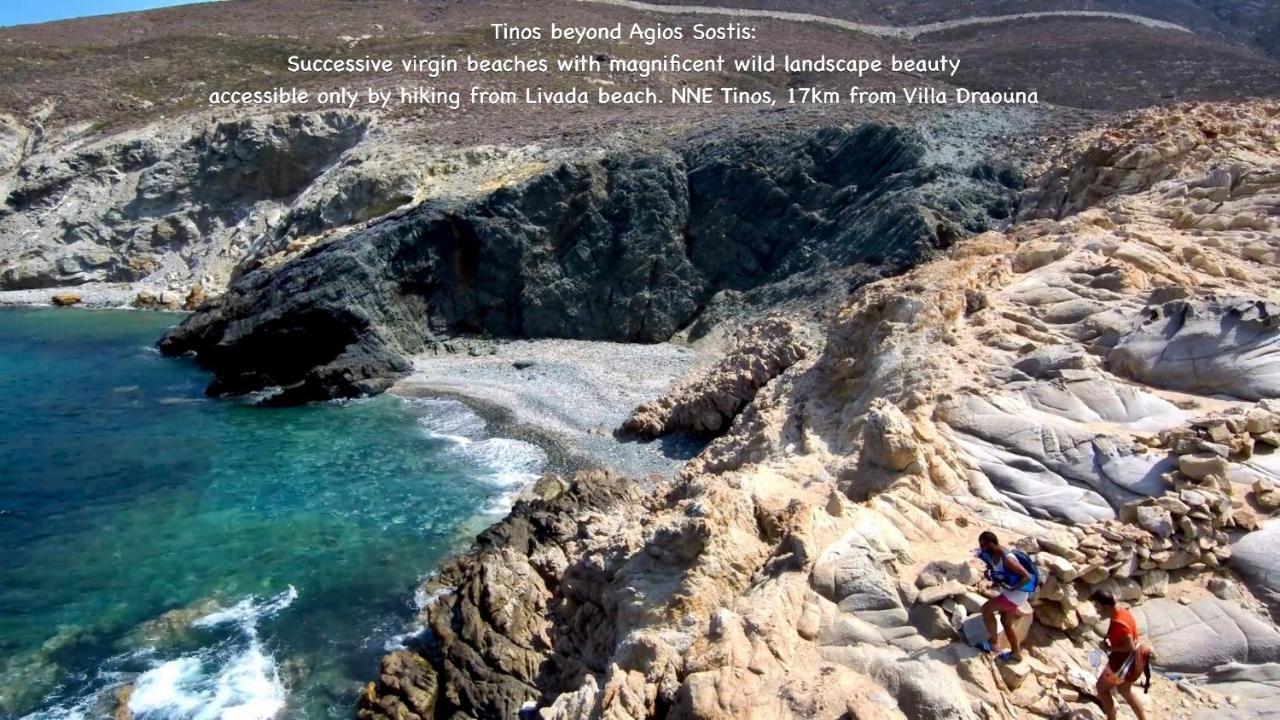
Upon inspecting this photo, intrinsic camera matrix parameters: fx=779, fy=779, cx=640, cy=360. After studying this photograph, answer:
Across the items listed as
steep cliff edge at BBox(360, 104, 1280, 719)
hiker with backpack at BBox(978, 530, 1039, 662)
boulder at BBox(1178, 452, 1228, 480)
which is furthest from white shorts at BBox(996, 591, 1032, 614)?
boulder at BBox(1178, 452, 1228, 480)

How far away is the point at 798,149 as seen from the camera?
33000 mm

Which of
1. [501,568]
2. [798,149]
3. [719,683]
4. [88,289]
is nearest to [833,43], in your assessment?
[798,149]

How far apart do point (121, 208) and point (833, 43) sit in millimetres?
52893

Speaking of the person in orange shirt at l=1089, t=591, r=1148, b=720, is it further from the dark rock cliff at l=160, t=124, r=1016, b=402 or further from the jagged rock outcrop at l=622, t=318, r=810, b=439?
the dark rock cliff at l=160, t=124, r=1016, b=402

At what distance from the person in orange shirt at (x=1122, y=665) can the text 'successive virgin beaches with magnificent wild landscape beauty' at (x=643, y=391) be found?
4 cm

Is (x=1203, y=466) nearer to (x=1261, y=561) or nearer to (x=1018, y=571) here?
(x=1261, y=561)

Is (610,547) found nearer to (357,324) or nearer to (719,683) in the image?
(719,683)

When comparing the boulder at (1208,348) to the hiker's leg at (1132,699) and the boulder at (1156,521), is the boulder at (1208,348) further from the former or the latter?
the hiker's leg at (1132,699)

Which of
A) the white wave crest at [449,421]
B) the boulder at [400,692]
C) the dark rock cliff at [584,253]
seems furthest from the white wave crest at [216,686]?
the dark rock cliff at [584,253]

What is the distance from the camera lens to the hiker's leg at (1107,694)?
6133 millimetres

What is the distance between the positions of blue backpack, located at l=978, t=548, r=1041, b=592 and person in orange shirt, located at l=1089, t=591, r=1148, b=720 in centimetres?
64

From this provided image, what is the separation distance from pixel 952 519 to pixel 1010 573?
1984 mm

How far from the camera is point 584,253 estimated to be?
33.1 metres

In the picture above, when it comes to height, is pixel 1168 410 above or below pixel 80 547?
above
